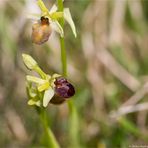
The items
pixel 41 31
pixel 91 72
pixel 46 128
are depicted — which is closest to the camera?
pixel 41 31

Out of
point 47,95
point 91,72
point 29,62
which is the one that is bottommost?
point 91,72

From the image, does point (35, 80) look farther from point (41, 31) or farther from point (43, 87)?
point (41, 31)

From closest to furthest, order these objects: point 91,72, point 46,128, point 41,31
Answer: point 41,31 → point 46,128 → point 91,72

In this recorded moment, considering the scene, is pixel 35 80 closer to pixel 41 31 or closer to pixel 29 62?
pixel 29 62

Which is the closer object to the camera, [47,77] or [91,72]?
[47,77]

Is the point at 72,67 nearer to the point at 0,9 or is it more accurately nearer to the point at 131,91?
the point at 131,91

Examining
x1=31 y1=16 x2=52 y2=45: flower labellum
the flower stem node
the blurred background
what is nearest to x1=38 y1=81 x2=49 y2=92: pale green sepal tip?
the flower stem node

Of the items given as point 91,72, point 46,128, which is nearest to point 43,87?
point 46,128

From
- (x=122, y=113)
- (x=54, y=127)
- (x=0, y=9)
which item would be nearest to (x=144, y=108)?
(x=122, y=113)

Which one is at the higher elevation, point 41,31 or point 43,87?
point 41,31
